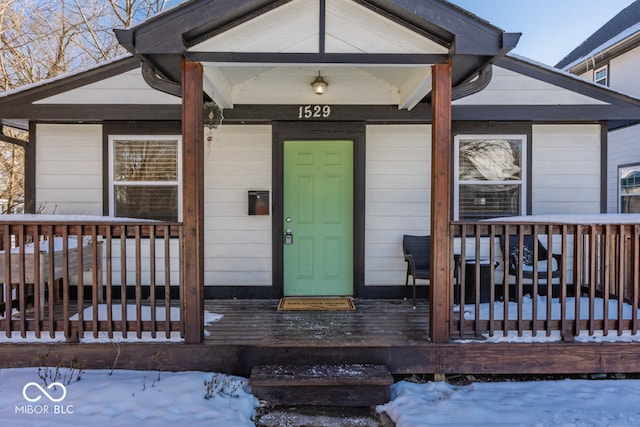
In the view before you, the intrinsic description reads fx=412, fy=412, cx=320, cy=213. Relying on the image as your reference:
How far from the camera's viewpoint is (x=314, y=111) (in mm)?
4672

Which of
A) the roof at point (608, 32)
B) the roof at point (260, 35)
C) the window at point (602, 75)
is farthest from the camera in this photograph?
the roof at point (608, 32)

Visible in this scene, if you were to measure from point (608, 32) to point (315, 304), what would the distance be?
33.4ft

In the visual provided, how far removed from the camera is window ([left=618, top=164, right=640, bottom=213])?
7746mm

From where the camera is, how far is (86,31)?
1068 cm

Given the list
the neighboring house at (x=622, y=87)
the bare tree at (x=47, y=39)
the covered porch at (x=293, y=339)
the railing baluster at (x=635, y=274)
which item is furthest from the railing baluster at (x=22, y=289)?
the neighboring house at (x=622, y=87)

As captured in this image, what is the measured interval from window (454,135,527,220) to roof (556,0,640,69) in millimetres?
5598

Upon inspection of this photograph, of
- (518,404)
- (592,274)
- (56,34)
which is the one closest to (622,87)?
(592,274)

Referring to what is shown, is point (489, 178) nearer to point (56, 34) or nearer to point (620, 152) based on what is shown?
point (620, 152)

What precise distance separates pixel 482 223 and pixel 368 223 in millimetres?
1823

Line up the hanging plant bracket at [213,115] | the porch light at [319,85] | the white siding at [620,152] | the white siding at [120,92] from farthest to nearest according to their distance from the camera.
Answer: the white siding at [620,152] < the white siding at [120,92] < the porch light at [319,85] < the hanging plant bracket at [213,115]

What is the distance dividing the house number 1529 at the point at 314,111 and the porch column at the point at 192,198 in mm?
1653

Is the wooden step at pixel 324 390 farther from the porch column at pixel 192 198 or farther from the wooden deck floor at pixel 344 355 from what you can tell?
the porch column at pixel 192 198

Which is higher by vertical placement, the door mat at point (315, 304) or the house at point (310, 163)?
the house at point (310, 163)

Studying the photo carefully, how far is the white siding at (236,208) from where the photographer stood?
485cm
